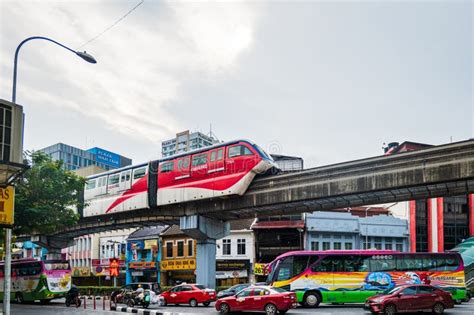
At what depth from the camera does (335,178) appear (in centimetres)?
2944

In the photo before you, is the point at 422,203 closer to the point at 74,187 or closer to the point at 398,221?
the point at 398,221

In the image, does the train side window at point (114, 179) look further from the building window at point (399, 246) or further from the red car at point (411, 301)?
the building window at point (399, 246)

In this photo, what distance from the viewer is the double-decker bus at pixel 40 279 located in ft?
122

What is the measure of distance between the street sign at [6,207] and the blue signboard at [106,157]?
393 ft

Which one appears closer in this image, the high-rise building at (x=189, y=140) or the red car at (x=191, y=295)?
the red car at (x=191, y=295)

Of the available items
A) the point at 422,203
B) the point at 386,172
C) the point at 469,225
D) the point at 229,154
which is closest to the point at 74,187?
the point at 229,154

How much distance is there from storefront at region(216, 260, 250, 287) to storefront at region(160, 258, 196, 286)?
3.04 metres

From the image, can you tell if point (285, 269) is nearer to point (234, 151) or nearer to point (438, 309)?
point (234, 151)

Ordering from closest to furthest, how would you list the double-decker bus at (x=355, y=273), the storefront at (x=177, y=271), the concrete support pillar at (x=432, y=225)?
the double-decker bus at (x=355, y=273)
the storefront at (x=177, y=271)
the concrete support pillar at (x=432, y=225)

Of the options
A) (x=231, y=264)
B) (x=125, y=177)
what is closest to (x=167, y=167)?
(x=125, y=177)

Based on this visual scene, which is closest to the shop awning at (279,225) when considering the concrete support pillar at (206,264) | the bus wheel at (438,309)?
the concrete support pillar at (206,264)

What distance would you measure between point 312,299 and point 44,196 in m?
16.7

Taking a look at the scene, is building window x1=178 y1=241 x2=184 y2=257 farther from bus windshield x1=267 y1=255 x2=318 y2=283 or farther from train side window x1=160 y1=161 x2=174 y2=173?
bus windshield x1=267 y1=255 x2=318 y2=283

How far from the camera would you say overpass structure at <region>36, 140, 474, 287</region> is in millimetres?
25672
